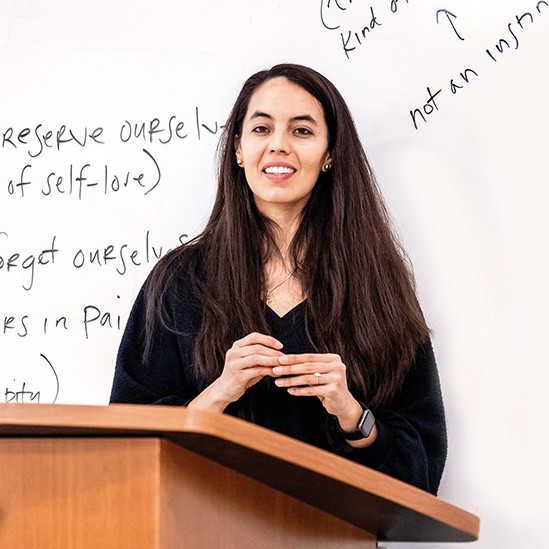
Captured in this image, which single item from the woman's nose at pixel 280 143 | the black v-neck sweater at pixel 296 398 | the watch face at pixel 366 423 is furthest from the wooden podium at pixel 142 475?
the woman's nose at pixel 280 143

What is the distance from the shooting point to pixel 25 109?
195 cm

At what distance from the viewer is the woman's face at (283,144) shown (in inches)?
65.4

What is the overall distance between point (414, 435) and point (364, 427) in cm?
16

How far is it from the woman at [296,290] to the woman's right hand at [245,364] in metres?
0.14

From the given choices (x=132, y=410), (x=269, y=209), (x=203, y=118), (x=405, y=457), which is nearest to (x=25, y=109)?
(x=203, y=118)

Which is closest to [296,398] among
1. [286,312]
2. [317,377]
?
[286,312]

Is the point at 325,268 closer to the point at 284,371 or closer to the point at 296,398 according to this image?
the point at 296,398

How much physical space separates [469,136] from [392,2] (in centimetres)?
24

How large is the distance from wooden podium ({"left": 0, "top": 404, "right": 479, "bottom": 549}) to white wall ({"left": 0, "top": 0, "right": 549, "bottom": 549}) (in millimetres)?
613

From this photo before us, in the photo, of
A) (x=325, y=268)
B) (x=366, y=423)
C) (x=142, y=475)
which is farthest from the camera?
(x=325, y=268)

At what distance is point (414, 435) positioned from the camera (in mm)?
1572

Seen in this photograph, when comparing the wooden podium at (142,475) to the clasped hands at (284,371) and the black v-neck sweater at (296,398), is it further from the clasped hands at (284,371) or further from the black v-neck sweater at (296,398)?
the black v-neck sweater at (296,398)

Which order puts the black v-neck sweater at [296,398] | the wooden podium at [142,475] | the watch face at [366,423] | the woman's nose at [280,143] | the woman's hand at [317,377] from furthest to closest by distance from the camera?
the woman's nose at [280,143], the black v-neck sweater at [296,398], the watch face at [366,423], the woman's hand at [317,377], the wooden podium at [142,475]

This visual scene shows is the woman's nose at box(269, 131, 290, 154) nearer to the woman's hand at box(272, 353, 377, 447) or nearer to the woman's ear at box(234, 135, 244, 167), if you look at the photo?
the woman's ear at box(234, 135, 244, 167)
